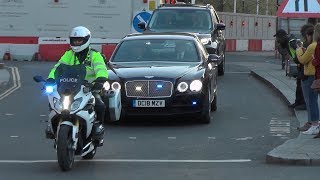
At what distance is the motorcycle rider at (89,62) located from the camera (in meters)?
10.7

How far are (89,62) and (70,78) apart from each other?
Result: 1.69ft

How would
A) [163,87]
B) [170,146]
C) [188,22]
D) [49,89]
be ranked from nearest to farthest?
[49,89], [170,146], [163,87], [188,22]

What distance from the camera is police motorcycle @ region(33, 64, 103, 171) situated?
33.4 ft

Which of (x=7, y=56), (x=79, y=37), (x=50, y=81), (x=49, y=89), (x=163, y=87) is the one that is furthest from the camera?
(x=7, y=56)

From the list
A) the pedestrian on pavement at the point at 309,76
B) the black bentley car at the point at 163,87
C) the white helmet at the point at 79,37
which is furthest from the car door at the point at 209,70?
the white helmet at the point at 79,37

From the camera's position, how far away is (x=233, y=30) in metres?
50.2

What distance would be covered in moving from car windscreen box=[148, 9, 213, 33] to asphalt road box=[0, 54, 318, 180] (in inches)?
192

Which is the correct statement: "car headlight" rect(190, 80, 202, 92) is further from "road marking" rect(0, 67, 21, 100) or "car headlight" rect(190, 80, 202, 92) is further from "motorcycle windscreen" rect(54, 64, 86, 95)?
"road marking" rect(0, 67, 21, 100)

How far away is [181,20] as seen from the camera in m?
24.0

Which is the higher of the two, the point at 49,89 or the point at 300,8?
the point at 300,8

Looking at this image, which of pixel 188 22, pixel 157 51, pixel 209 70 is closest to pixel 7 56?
pixel 188 22

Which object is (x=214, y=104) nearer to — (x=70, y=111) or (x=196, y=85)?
(x=196, y=85)

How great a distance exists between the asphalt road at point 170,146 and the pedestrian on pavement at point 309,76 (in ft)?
1.48

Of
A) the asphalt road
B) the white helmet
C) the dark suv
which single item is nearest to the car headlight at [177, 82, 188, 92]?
the asphalt road
